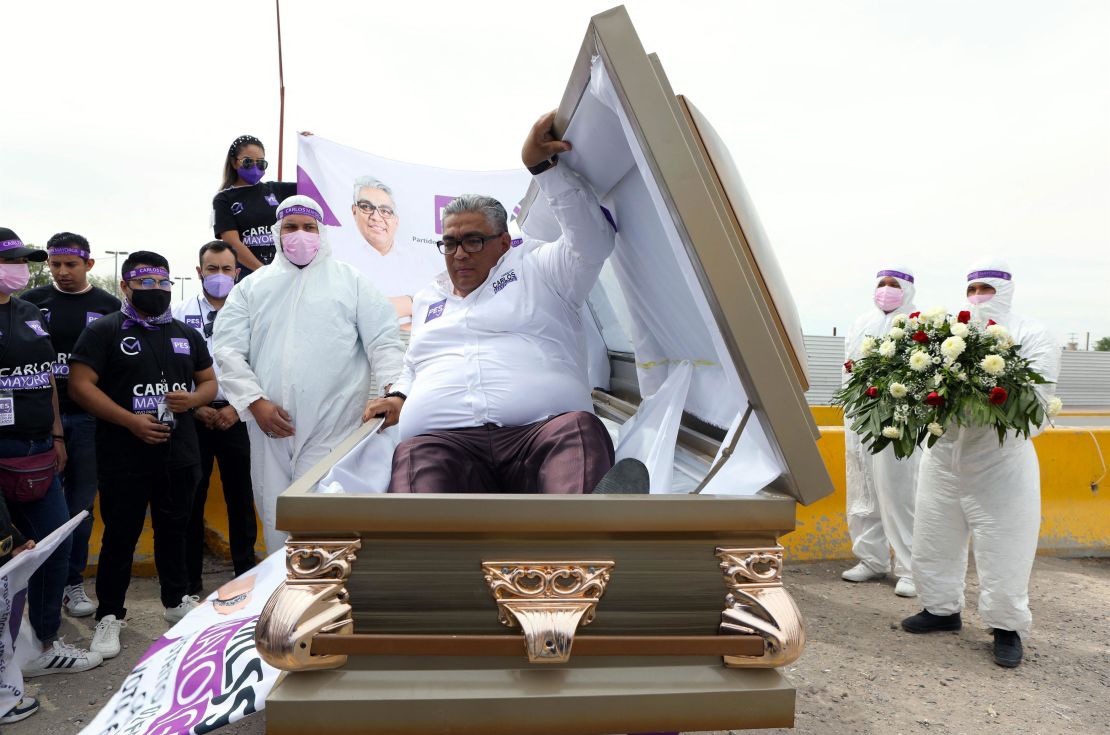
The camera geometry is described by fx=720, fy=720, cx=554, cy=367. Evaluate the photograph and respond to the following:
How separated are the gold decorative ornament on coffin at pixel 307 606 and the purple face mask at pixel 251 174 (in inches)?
149

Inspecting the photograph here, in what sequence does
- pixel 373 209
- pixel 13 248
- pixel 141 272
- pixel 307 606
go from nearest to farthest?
pixel 307 606, pixel 13 248, pixel 141 272, pixel 373 209

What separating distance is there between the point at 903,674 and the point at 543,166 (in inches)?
110

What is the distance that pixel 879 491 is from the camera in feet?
15.0

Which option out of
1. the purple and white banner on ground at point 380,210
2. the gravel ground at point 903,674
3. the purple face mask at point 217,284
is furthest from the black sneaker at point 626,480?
the purple and white banner on ground at point 380,210

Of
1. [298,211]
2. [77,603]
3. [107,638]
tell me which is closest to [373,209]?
[298,211]

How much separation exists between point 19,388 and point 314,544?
94.4 inches

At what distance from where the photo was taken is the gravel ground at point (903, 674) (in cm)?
286

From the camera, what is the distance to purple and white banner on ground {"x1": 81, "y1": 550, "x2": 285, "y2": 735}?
2.19m

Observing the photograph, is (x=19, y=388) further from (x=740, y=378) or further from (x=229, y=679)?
(x=740, y=378)

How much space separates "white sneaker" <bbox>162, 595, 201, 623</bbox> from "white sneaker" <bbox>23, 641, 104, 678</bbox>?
418 mm

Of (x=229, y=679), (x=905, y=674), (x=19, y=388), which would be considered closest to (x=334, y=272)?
(x=19, y=388)

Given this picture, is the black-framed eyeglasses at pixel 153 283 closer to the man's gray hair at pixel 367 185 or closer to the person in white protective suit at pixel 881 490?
the man's gray hair at pixel 367 185

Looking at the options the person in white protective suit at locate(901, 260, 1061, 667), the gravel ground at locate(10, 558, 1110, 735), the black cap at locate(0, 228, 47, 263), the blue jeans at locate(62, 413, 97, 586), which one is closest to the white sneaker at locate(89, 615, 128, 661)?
the gravel ground at locate(10, 558, 1110, 735)

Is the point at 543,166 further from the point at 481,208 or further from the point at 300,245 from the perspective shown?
the point at 300,245
